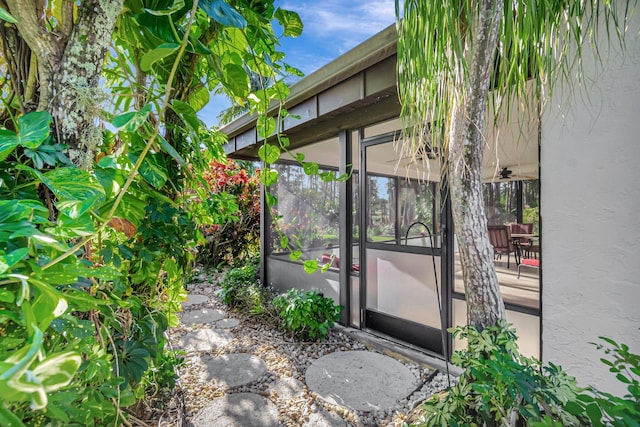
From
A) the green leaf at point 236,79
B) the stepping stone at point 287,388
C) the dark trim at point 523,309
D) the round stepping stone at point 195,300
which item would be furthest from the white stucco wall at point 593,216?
the round stepping stone at point 195,300

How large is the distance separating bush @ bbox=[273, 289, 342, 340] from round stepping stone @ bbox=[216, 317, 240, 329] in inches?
28.9

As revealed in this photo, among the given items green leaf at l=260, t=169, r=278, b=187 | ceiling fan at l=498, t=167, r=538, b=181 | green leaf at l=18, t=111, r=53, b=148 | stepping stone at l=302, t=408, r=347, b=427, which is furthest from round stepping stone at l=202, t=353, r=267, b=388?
ceiling fan at l=498, t=167, r=538, b=181

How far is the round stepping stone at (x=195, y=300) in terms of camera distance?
437 cm

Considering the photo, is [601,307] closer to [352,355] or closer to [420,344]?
[420,344]

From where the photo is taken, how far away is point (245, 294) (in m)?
4.26

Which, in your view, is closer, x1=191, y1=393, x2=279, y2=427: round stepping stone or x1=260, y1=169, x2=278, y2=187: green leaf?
x1=260, y1=169, x2=278, y2=187: green leaf

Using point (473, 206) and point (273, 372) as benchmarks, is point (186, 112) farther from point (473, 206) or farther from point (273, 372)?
point (273, 372)

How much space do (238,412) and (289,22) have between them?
2.31m

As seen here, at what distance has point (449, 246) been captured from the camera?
2617 millimetres

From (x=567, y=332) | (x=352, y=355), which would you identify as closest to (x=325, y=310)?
(x=352, y=355)

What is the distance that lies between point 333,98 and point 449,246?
179 cm

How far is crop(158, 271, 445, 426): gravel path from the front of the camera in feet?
6.50

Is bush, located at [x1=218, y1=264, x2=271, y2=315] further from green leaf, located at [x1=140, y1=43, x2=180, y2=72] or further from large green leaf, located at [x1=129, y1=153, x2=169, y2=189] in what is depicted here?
green leaf, located at [x1=140, y1=43, x2=180, y2=72]

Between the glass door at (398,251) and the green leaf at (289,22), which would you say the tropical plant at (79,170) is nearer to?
the green leaf at (289,22)
